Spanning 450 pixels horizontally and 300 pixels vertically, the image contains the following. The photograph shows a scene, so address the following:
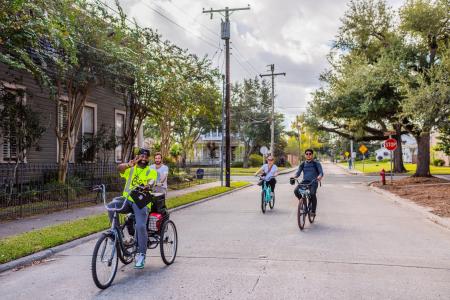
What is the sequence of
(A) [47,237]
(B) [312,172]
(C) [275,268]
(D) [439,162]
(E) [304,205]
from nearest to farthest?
(C) [275,268] < (A) [47,237] < (E) [304,205] < (B) [312,172] < (D) [439,162]

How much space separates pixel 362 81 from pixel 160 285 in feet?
83.8

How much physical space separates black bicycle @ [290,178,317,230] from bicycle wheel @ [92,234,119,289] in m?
5.20

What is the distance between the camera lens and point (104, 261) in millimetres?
5742

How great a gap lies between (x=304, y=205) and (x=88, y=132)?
13377mm

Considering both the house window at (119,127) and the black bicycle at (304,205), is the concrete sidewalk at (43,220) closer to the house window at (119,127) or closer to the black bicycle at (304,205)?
the black bicycle at (304,205)

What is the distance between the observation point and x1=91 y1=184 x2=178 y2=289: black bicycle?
5660 millimetres

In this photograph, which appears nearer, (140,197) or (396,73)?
(140,197)

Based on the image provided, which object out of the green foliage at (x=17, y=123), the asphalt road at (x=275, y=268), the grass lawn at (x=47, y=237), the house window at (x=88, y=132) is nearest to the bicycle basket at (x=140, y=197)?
the asphalt road at (x=275, y=268)

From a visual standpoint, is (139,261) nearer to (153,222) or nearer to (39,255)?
(153,222)

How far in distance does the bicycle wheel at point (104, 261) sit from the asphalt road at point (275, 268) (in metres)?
0.14

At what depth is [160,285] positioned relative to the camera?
583cm

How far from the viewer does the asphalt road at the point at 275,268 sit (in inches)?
218

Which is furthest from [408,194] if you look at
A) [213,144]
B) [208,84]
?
[213,144]

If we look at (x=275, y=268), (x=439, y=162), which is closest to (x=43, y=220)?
(x=275, y=268)
